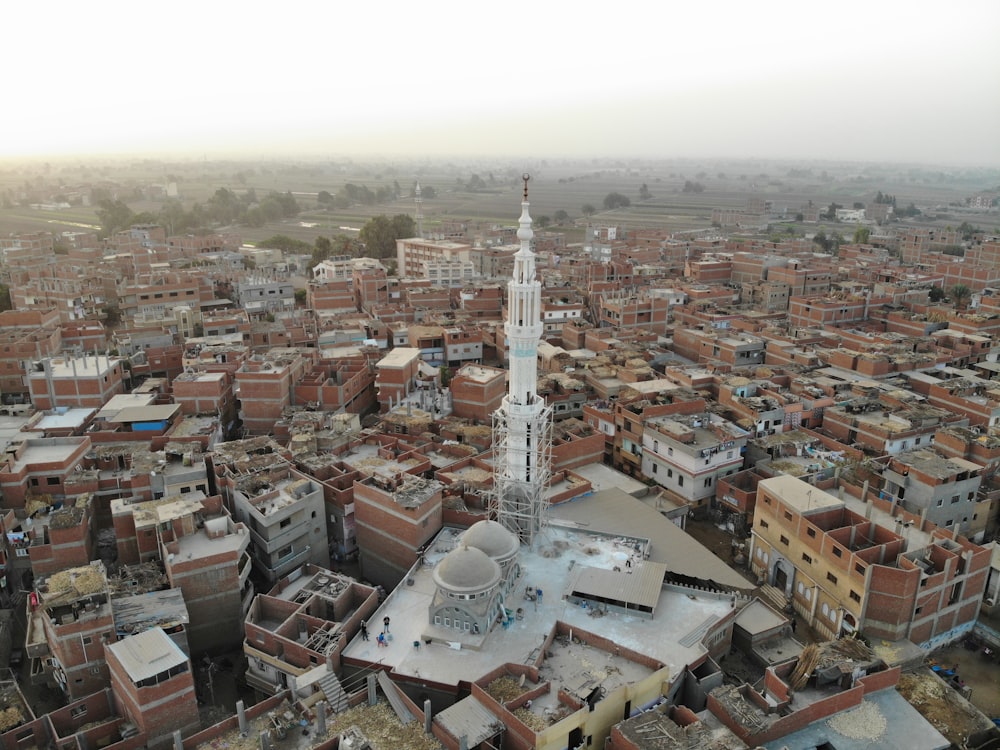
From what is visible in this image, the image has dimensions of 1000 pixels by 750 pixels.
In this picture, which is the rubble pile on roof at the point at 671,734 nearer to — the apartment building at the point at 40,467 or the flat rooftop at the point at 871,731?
the flat rooftop at the point at 871,731

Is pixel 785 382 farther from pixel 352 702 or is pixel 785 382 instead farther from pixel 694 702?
pixel 352 702

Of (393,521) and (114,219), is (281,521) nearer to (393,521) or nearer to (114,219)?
(393,521)

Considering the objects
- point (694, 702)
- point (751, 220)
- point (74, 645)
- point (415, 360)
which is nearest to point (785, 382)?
point (415, 360)

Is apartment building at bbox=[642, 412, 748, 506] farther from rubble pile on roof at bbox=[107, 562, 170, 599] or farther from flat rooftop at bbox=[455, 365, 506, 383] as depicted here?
rubble pile on roof at bbox=[107, 562, 170, 599]

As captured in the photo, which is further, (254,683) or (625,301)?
(625,301)

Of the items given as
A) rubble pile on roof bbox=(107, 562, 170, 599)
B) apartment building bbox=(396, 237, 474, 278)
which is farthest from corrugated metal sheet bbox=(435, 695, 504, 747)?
apartment building bbox=(396, 237, 474, 278)
